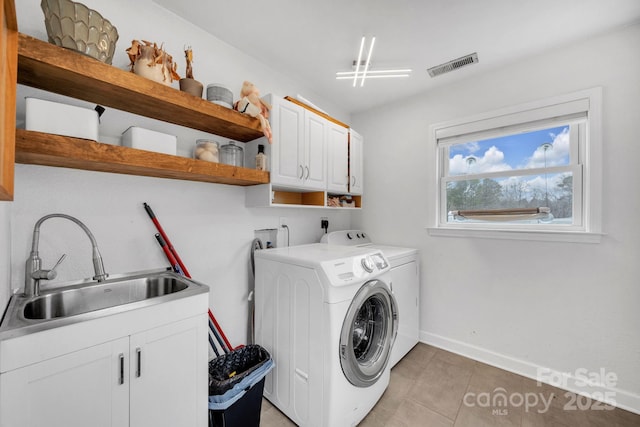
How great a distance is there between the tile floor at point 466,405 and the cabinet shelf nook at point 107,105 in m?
1.74

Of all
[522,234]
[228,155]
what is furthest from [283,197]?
[522,234]

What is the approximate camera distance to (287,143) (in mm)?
1974

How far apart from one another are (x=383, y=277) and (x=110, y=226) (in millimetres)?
1778

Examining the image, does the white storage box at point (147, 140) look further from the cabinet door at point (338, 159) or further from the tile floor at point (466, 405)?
the tile floor at point (466, 405)

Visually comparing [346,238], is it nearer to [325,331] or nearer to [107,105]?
[325,331]

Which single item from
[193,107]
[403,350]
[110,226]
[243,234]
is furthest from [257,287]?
[403,350]

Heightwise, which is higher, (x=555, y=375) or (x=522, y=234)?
(x=522, y=234)

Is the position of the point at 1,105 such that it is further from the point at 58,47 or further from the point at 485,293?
the point at 485,293

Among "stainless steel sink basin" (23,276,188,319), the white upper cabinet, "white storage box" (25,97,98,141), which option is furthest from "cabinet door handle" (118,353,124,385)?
the white upper cabinet

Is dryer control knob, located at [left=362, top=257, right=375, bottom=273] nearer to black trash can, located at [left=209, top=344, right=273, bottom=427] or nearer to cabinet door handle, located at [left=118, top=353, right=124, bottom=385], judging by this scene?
black trash can, located at [left=209, top=344, right=273, bottom=427]

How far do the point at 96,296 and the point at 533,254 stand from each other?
10.2ft

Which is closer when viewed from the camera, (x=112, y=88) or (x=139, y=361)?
(x=139, y=361)

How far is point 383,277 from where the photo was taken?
1.85 m

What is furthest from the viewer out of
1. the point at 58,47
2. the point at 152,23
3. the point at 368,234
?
the point at 368,234
